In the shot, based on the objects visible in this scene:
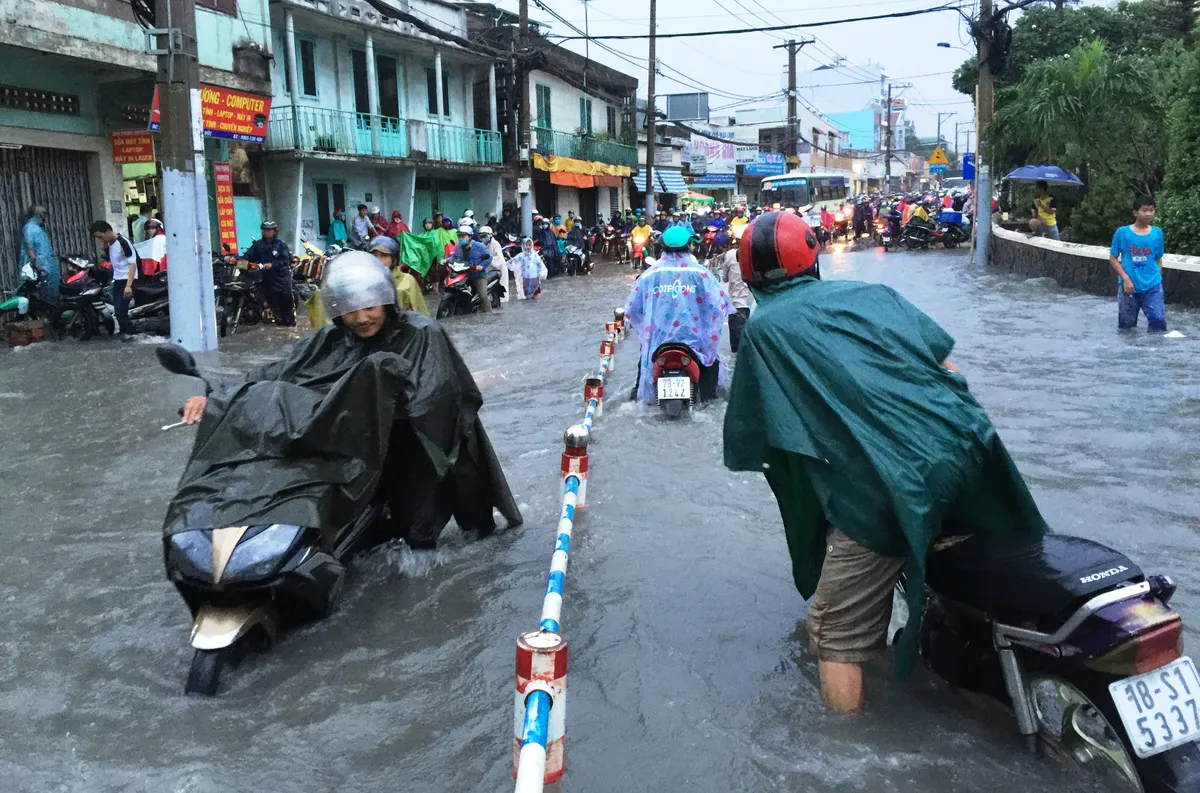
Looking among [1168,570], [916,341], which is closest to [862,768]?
[916,341]

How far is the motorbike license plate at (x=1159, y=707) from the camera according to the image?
2422 millimetres

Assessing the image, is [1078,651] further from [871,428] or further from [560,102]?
[560,102]

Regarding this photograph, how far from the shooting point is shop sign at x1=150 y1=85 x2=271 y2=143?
16.4m

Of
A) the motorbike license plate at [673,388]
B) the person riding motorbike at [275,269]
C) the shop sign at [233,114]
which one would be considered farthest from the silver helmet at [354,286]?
the shop sign at [233,114]

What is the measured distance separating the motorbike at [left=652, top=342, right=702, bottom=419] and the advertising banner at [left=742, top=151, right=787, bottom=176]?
51284 mm

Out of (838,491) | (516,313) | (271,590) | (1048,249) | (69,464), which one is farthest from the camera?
(1048,249)

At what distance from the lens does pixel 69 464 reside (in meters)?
7.20

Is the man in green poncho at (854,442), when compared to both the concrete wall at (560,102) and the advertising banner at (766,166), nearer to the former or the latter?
the concrete wall at (560,102)

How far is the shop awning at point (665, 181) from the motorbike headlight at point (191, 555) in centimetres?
3889

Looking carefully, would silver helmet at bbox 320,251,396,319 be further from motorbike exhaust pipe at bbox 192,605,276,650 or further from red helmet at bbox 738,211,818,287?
red helmet at bbox 738,211,818,287

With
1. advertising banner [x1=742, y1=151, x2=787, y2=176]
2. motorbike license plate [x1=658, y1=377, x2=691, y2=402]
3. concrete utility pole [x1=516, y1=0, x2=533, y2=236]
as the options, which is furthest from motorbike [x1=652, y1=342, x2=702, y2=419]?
advertising banner [x1=742, y1=151, x2=787, y2=176]

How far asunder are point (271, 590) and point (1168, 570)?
12.6ft

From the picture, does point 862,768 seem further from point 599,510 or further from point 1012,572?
point 599,510

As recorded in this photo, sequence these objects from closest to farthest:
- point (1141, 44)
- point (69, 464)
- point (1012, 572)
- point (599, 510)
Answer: point (1012, 572), point (599, 510), point (69, 464), point (1141, 44)
